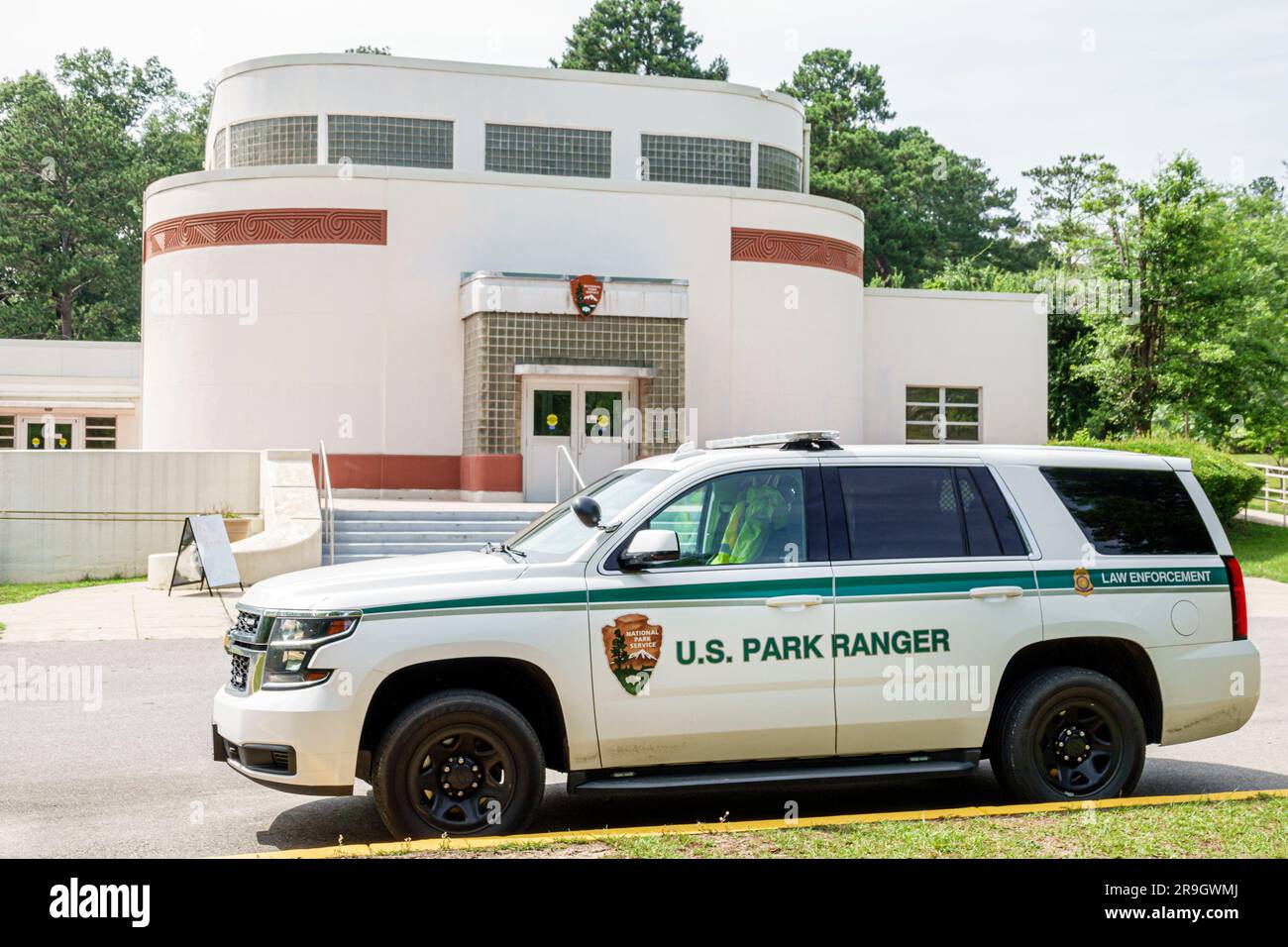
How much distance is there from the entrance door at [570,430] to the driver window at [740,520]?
18198 millimetres

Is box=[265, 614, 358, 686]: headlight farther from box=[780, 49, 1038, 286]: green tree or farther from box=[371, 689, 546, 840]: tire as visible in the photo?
box=[780, 49, 1038, 286]: green tree

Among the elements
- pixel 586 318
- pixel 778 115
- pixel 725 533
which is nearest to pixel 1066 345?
pixel 778 115

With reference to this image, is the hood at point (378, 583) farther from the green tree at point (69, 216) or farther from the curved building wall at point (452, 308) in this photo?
the green tree at point (69, 216)

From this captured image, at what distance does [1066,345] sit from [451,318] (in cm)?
1955

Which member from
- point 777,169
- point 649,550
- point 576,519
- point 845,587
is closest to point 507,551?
point 576,519

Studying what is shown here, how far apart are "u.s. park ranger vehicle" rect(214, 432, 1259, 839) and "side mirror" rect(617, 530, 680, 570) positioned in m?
0.01

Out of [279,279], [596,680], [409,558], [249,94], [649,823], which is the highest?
[249,94]

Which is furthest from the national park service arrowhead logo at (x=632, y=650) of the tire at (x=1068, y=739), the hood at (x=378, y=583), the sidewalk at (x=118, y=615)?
the sidewalk at (x=118, y=615)

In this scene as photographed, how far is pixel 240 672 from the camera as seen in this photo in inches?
256

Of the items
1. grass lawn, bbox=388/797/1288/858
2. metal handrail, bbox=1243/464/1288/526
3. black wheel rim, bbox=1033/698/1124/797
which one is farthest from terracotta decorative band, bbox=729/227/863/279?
grass lawn, bbox=388/797/1288/858

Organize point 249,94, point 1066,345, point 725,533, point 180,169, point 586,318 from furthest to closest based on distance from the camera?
point 180,169 → point 1066,345 → point 249,94 → point 586,318 → point 725,533

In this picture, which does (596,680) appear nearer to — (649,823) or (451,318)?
(649,823)

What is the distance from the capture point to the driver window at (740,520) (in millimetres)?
6754

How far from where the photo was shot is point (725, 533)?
6.80 m
